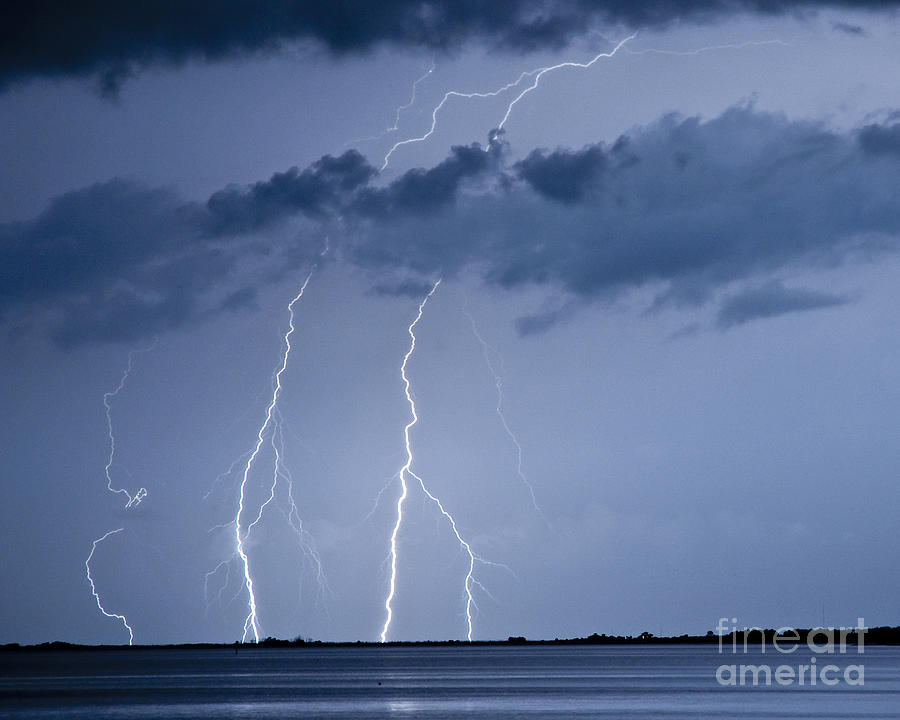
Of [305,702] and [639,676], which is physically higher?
[639,676]

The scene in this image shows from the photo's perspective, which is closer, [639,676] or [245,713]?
[245,713]

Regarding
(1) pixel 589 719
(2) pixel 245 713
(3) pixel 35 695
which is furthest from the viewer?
(3) pixel 35 695

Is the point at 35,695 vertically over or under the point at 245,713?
over

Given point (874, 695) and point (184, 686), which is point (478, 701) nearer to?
point (874, 695)

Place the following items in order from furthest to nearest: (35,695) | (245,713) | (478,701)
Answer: (35,695)
(478,701)
(245,713)

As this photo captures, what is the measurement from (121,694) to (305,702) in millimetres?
13868

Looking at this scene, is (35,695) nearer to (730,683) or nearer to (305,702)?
(305,702)

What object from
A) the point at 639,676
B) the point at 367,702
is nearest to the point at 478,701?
the point at 367,702

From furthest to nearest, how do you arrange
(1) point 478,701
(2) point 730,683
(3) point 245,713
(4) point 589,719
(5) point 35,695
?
(2) point 730,683 → (5) point 35,695 → (1) point 478,701 → (3) point 245,713 → (4) point 589,719

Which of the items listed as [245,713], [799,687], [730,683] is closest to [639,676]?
[730,683]

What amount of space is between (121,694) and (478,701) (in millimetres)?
21389

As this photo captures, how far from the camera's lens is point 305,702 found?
62.7 meters

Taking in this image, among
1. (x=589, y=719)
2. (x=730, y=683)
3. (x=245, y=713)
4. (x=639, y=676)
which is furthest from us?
(x=639, y=676)

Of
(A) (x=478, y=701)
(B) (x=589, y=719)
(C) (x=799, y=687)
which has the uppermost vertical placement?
(C) (x=799, y=687)
